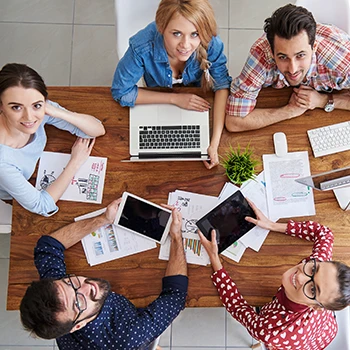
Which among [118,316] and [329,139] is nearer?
[118,316]

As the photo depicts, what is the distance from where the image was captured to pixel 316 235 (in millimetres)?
1832

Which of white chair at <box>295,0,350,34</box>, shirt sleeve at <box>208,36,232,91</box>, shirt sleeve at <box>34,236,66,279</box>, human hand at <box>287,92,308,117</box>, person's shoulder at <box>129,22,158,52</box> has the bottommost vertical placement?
shirt sleeve at <box>34,236,66,279</box>

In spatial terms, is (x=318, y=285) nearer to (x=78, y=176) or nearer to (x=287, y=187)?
(x=287, y=187)

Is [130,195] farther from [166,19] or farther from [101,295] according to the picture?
[166,19]

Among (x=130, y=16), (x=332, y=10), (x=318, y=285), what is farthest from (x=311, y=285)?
(x=130, y=16)

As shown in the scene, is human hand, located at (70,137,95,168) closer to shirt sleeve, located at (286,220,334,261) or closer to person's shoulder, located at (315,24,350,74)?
shirt sleeve, located at (286,220,334,261)

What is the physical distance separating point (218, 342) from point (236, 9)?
2.25 meters

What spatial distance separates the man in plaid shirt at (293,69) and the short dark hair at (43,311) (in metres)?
1.06

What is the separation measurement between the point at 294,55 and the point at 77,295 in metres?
1.26

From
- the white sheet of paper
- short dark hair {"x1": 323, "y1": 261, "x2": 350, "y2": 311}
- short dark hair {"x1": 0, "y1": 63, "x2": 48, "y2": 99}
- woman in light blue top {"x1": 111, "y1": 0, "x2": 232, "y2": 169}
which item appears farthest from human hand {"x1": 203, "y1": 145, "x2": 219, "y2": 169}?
short dark hair {"x1": 0, "y1": 63, "x2": 48, "y2": 99}

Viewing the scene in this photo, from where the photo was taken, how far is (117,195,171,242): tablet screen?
1.89 meters

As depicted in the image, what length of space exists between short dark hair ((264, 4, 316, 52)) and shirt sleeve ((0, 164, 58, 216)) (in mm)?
1171

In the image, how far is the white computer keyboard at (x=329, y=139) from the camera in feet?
6.44

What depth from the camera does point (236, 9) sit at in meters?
3.05
